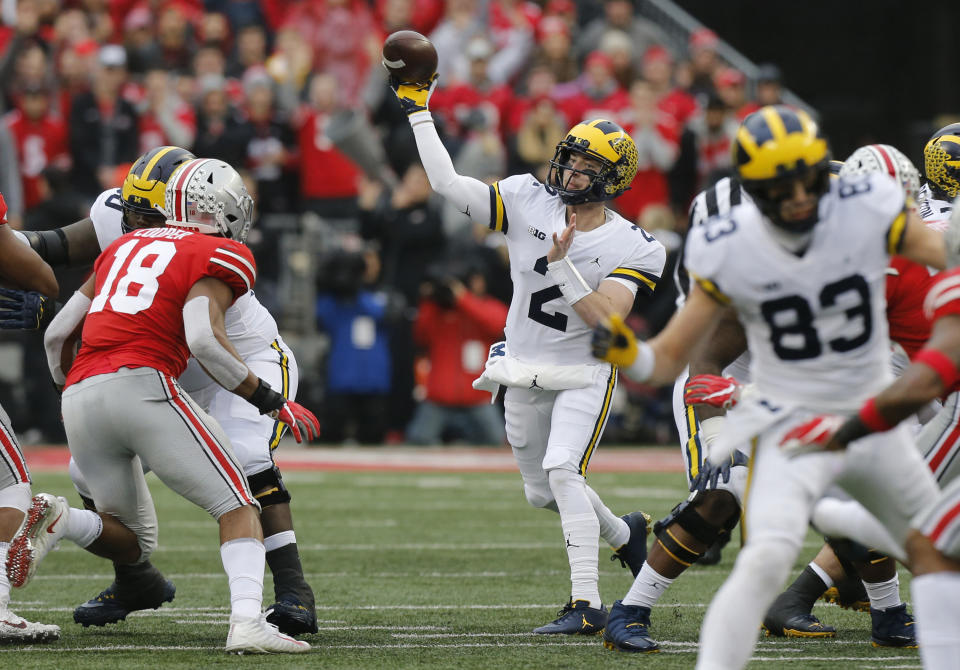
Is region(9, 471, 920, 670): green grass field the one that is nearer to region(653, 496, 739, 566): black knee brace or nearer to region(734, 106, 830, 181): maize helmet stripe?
region(653, 496, 739, 566): black knee brace

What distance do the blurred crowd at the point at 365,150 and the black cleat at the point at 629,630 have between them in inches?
295

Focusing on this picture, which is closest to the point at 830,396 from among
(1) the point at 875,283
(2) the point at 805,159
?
(1) the point at 875,283

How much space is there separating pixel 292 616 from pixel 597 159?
2070mm

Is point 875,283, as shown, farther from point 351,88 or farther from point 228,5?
point 228,5

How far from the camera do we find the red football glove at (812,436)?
398cm

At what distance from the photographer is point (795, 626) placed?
557cm

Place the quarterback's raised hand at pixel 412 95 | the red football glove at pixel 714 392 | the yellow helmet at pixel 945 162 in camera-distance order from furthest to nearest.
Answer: the quarterback's raised hand at pixel 412 95 → the yellow helmet at pixel 945 162 → the red football glove at pixel 714 392

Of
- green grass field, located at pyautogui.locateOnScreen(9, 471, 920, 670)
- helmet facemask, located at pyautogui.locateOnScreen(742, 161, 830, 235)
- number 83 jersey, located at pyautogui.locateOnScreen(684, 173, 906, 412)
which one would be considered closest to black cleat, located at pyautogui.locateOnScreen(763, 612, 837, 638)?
green grass field, located at pyautogui.locateOnScreen(9, 471, 920, 670)

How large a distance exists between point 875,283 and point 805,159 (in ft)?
1.27

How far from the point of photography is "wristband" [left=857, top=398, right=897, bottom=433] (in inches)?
154

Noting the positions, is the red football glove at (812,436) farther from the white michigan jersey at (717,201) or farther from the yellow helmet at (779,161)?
the white michigan jersey at (717,201)

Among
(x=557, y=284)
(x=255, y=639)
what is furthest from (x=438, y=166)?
(x=255, y=639)

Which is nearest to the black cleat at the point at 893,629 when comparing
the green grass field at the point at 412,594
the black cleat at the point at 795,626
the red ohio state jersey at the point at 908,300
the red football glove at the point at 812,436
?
the green grass field at the point at 412,594

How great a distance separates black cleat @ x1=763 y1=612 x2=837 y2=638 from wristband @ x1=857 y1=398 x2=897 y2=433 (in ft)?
5.96
